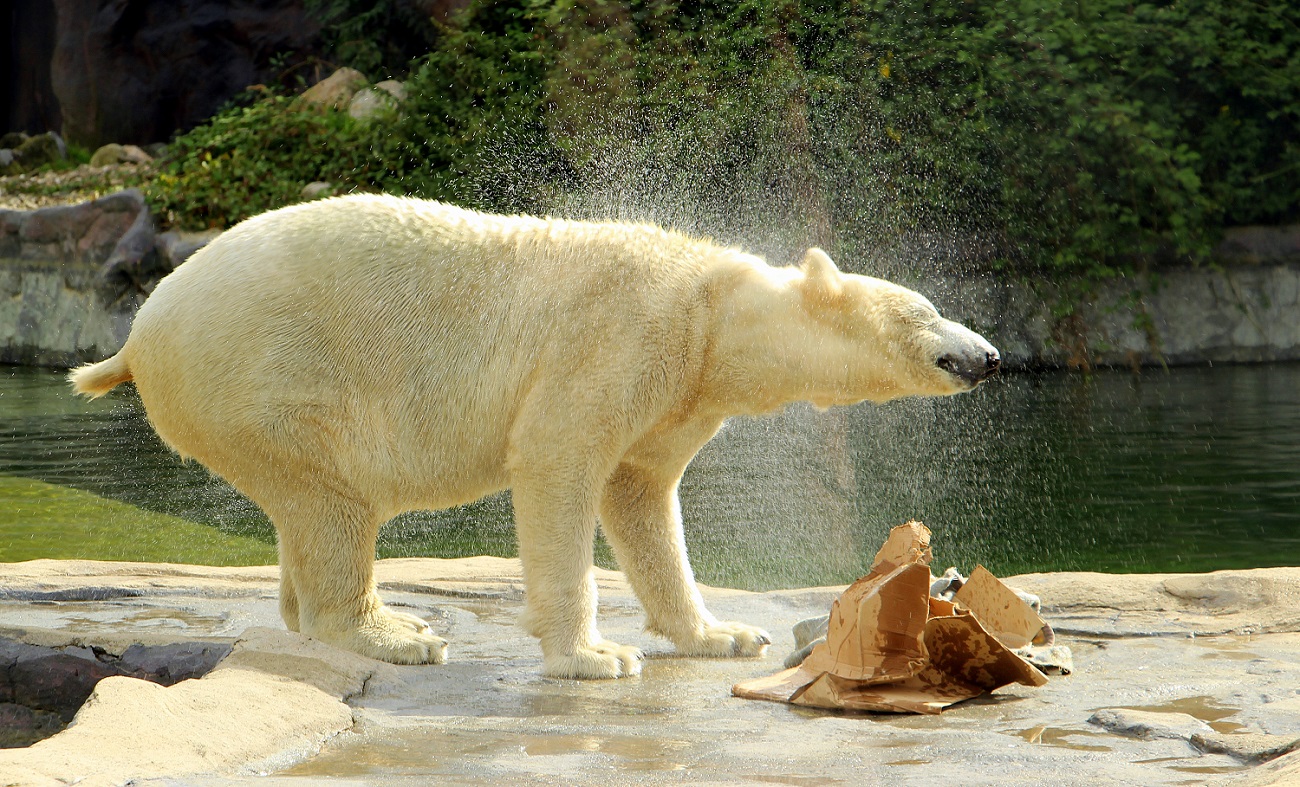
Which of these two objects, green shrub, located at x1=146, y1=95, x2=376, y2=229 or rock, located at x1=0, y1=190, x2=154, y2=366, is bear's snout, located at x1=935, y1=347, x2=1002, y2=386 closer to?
green shrub, located at x1=146, y1=95, x2=376, y2=229

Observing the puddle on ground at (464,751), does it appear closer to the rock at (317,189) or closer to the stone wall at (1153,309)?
the stone wall at (1153,309)

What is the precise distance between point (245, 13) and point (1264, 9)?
14161 mm

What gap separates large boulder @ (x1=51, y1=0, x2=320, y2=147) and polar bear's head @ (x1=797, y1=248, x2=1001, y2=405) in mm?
18286

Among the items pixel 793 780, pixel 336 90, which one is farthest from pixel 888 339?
pixel 336 90

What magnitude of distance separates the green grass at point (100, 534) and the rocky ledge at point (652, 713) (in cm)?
237

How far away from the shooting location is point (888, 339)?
4633 mm

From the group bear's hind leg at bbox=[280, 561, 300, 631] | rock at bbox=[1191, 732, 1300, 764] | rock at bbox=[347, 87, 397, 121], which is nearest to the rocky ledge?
rock at bbox=[1191, 732, 1300, 764]

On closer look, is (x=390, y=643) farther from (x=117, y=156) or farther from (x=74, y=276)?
(x=117, y=156)

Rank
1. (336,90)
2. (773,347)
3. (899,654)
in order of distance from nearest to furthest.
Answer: (899,654), (773,347), (336,90)

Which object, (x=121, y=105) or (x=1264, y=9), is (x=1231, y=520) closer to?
(x=1264, y=9)

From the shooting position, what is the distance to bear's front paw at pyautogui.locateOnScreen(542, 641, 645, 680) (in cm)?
445

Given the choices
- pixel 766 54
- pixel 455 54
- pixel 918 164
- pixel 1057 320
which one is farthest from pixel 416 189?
pixel 1057 320

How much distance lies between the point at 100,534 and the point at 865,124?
9.21 metres

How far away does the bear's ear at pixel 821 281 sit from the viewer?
183 inches
